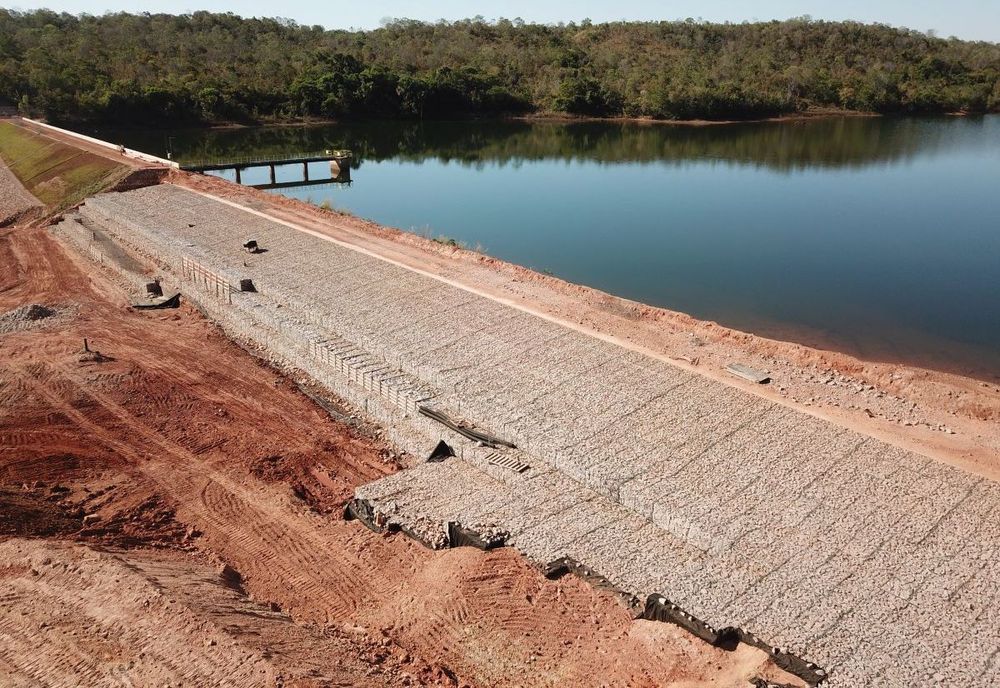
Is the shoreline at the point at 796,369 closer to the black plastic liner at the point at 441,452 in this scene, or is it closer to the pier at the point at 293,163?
the black plastic liner at the point at 441,452

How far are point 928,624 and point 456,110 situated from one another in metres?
75.2

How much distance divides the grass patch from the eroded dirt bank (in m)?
19.3

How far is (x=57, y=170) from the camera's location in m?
38.6

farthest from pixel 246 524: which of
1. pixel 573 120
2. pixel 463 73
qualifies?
pixel 463 73

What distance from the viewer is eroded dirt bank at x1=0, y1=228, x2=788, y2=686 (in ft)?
27.2

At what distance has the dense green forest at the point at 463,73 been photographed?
64.3 m

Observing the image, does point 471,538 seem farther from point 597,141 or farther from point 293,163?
point 597,141

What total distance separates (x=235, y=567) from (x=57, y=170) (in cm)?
3609

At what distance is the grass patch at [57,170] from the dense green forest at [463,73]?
15720 millimetres

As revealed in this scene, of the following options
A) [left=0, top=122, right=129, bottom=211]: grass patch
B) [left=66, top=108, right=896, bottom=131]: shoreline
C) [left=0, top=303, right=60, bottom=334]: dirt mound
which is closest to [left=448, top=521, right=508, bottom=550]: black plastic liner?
[left=0, top=303, right=60, bottom=334]: dirt mound

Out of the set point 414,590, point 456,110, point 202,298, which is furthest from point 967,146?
point 414,590

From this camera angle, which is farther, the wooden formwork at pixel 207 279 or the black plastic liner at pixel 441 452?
the wooden formwork at pixel 207 279

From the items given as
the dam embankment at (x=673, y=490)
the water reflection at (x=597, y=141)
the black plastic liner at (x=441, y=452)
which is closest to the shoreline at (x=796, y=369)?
the dam embankment at (x=673, y=490)

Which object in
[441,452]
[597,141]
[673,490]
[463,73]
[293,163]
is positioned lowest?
[441,452]
